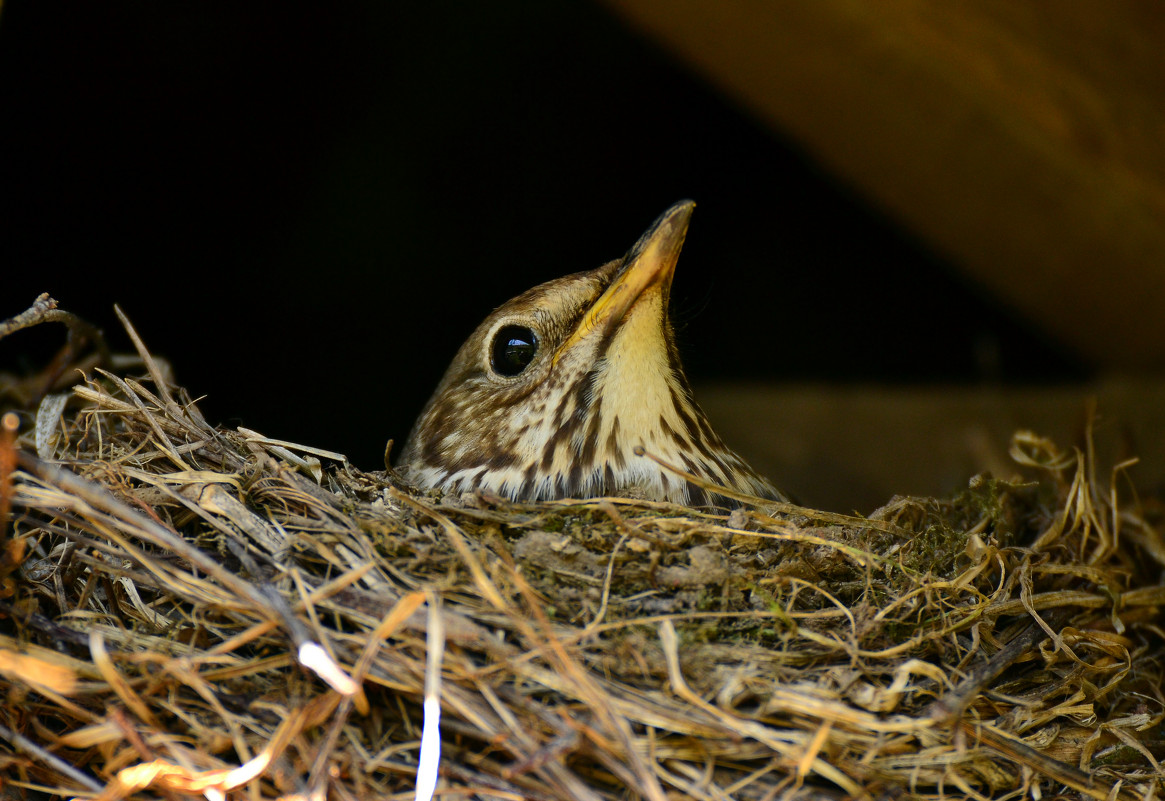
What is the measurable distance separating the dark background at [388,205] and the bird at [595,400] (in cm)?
127

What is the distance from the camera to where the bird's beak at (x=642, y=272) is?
1.90 metres

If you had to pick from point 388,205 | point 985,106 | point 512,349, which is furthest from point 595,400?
point 388,205

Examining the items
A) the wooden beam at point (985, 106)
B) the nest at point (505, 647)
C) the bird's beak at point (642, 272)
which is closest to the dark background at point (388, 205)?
the wooden beam at point (985, 106)

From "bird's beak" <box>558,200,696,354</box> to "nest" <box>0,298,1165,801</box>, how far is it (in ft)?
1.49

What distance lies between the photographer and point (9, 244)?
328cm

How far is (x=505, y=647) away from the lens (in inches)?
51.7

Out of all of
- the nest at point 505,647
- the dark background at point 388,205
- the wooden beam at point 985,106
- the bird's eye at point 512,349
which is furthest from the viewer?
the dark background at point 388,205

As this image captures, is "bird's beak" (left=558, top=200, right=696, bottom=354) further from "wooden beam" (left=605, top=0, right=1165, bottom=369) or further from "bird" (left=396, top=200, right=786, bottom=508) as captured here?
"wooden beam" (left=605, top=0, right=1165, bottom=369)

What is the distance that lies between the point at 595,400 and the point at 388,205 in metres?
2.10

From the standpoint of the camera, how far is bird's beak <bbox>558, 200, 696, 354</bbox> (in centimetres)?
190

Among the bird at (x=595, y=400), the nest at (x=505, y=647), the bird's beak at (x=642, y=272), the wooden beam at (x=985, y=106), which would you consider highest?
the wooden beam at (x=985, y=106)

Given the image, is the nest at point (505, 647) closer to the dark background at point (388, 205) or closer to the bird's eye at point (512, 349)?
the bird's eye at point (512, 349)

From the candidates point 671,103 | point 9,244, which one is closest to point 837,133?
point 671,103

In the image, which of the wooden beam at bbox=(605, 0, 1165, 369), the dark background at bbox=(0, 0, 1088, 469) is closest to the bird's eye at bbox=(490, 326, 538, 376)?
the wooden beam at bbox=(605, 0, 1165, 369)
